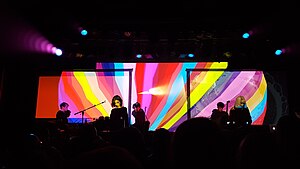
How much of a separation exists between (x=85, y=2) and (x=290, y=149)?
636 centimetres

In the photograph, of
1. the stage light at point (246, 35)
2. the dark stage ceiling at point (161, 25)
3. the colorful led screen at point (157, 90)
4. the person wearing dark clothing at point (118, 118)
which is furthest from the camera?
the colorful led screen at point (157, 90)

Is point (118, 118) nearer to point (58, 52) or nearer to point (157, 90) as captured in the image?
point (157, 90)

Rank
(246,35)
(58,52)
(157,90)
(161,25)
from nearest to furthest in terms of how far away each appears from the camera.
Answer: (161,25)
(246,35)
(58,52)
(157,90)

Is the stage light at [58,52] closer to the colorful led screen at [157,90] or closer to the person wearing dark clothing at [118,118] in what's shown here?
the colorful led screen at [157,90]

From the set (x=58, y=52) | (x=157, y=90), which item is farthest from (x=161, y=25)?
(x=58, y=52)

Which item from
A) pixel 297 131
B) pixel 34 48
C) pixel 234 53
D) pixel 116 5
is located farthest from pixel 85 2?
pixel 297 131

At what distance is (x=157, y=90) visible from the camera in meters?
9.57

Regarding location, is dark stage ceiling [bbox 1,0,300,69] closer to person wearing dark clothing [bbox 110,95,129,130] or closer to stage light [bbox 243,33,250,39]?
Answer: stage light [bbox 243,33,250,39]

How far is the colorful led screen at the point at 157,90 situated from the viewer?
30.5 ft

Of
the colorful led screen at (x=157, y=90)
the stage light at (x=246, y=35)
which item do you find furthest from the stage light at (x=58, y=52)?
the stage light at (x=246, y=35)

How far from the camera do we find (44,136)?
771 cm

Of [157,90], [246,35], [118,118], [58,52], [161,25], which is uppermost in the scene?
[161,25]

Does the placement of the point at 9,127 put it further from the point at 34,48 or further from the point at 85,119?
the point at 85,119

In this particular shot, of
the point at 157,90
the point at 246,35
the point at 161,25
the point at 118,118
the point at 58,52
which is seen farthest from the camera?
the point at 157,90
